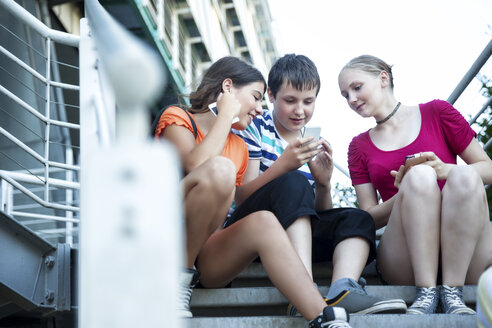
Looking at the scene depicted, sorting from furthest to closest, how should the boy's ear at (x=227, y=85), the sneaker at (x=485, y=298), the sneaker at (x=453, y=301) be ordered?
the boy's ear at (x=227, y=85)
the sneaker at (x=453, y=301)
the sneaker at (x=485, y=298)

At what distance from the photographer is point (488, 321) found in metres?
Result: 1.28

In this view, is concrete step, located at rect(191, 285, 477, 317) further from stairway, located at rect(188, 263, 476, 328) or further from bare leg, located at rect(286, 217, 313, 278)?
bare leg, located at rect(286, 217, 313, 278)

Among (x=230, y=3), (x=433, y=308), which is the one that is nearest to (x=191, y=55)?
(x=230, y=3)

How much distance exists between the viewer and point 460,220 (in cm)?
202

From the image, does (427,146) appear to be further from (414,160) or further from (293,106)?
(293,106)

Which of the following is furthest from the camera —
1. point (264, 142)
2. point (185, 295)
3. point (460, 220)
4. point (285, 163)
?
point (264, 142)

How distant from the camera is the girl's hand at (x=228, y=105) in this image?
214 centimetres

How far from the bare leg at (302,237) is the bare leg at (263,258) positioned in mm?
154

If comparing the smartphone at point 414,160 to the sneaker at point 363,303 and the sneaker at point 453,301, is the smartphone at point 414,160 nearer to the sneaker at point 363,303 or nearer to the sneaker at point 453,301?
the sneaker at point 453,301

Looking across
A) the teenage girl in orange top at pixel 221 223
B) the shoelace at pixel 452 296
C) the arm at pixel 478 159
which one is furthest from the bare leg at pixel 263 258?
the arm at pixel 478 159

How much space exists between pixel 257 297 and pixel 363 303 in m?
0.39

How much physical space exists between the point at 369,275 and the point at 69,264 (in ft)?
4.03

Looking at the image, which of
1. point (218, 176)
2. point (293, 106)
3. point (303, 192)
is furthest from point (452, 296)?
point (293, 106)

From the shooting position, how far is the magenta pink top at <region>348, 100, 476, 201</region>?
97.9 inches
